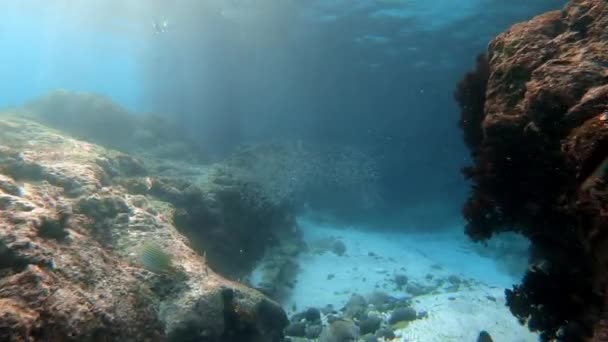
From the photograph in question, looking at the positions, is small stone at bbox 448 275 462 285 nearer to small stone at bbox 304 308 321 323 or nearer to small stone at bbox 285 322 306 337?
small stone at bbox 304 308 321 323

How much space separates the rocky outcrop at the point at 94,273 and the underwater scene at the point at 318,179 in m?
0.03

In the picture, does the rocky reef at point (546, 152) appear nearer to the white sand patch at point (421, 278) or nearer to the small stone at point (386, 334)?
the small stone at point (386, 334)

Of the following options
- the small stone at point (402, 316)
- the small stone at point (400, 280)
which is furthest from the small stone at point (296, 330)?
the small stone at point (400, 280)

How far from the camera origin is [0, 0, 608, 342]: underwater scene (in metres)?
4.62

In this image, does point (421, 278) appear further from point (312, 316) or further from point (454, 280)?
point (312, 316)

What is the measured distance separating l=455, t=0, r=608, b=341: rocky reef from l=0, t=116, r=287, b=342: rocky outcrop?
14.2 feet

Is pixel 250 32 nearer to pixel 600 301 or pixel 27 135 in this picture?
pixel 27 135

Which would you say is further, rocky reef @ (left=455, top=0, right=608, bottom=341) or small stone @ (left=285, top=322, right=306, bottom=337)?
small stone @ (left=285, top=322, right=306, bottom=337)

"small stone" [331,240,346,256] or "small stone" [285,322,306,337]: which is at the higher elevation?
"small stone" [285,322,306,337]

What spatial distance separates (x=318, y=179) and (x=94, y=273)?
22420 millimetres

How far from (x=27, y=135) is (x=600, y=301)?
539 inches

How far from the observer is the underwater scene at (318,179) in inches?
182

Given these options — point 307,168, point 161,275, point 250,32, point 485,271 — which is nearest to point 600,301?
point 161,275

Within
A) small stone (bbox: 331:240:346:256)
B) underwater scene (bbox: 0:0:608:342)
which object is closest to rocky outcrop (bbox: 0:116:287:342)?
underwater scene (bbox: 0:0:608:342)
